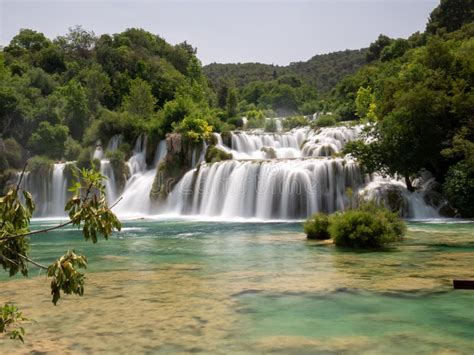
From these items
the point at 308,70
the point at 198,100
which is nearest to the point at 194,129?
the point at 198,100

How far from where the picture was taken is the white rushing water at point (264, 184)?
31.0 m

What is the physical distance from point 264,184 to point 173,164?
9737mm

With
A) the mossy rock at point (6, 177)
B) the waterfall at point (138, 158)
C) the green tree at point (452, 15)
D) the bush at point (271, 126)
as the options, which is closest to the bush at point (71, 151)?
the mossy rock at point (6, 177)

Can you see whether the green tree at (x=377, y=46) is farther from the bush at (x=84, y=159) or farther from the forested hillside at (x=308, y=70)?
the bush at (x=84, y=159)

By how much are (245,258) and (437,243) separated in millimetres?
6483

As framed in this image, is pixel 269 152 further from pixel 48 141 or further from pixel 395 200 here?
pixel 48 141

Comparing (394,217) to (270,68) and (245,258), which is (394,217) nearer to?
(245,258)

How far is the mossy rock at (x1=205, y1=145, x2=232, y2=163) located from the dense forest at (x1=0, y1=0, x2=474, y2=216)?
234 cm

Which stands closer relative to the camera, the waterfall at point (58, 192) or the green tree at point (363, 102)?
the waterfall at point (58, 192)

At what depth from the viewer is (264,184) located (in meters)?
32.4

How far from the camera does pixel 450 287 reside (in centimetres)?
1043

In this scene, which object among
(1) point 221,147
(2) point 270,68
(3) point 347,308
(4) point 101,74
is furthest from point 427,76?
(2) point 270,68

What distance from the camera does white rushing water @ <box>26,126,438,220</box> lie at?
31.0m

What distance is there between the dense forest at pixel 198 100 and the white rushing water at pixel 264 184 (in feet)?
4.88
